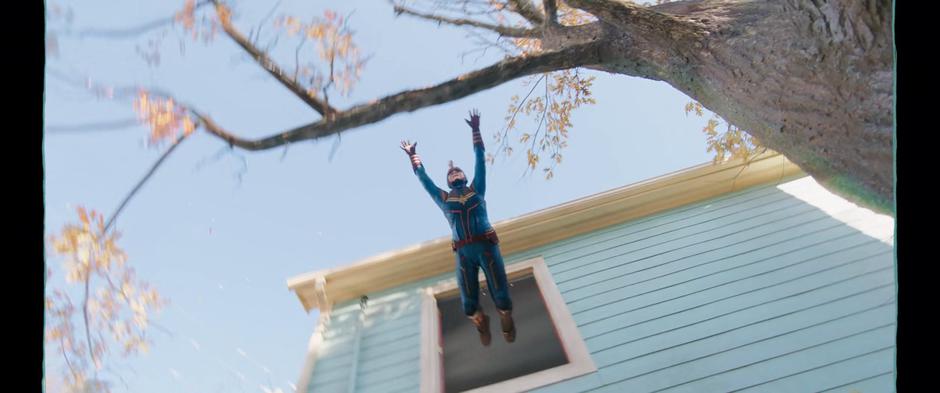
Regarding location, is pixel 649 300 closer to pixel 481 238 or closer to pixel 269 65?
pixel 481 238

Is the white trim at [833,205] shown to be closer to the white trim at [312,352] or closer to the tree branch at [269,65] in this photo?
the tree branch at [269,65]

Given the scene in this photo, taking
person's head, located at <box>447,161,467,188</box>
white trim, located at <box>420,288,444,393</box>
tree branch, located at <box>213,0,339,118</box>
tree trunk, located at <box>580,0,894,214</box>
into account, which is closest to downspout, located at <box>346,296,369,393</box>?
white trim, located at <box>420,288,444,393</box>

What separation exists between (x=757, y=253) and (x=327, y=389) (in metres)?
4.42

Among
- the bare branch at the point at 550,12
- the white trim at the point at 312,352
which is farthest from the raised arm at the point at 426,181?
the white trim at the point at 312,352

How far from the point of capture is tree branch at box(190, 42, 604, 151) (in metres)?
2.82

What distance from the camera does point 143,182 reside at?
2.67 m

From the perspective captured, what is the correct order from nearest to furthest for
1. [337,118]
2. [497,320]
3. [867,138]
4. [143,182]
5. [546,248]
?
[867,138]
[143,182]
[337,118]
[497,320]
[546,248]

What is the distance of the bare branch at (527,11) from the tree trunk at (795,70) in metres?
1.55

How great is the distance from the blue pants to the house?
1.92 ft

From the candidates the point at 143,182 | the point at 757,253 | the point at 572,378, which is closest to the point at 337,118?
the point at 143,182

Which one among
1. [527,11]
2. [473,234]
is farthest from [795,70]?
[473,234]

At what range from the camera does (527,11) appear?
4.54m

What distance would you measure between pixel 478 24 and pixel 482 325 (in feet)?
8.92
